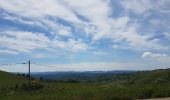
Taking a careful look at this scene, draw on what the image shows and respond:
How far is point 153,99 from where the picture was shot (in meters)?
25.4

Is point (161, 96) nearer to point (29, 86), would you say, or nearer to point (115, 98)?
point (115, 98)

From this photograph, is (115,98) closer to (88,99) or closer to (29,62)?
(88,99)

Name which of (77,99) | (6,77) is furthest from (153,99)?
(6,77)

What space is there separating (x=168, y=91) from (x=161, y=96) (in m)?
1.65

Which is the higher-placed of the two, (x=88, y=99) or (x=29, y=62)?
(x=29, y=62)

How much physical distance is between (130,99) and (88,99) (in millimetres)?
2957

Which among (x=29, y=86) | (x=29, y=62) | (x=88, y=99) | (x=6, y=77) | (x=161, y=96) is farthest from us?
(x=6, y=77)

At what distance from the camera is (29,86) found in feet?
154

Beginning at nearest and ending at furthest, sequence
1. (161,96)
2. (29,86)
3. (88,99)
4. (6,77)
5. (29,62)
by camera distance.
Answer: (88,99) → (161,96) → (29,62) → (29,86) → (6,77)

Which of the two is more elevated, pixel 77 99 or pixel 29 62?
pixel 29 62

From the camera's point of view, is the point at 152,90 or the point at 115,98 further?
the point at 152,90

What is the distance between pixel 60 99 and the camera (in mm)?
25641

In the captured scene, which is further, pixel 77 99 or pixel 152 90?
pixel 152 90

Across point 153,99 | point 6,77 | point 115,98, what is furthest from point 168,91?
point 6,77
